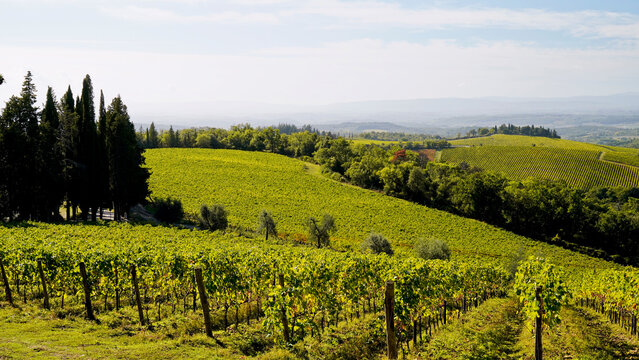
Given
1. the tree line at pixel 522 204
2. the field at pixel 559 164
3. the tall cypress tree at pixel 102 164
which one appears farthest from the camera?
the field at pixel 559 164

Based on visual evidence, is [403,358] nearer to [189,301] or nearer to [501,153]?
[189,301]

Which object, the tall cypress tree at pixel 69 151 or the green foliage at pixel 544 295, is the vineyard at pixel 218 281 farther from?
the tall cypress tree at pixel 69 151

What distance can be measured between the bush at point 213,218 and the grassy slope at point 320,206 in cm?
693

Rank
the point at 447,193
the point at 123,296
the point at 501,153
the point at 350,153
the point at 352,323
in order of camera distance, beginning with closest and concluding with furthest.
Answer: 1. the point at 352,323
2. the point at 123,296
3. the point at 447,193
4. the point at 350,153
5. the point at 501,153

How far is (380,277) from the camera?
17.3 meters

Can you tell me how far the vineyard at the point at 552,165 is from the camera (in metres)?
109

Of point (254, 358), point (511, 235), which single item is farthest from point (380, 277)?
point (511, 235)

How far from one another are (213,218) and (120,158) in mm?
13466

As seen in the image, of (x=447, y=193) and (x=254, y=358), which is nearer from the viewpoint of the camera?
(x=254, y=358)

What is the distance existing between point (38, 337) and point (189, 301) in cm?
646

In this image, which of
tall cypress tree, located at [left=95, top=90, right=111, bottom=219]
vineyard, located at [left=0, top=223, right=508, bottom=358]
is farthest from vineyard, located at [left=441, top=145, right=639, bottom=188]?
vineyard, located at [left=0, top=223, right=508, bottom=358]

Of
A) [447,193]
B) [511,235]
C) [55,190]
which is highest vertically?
[55,190]

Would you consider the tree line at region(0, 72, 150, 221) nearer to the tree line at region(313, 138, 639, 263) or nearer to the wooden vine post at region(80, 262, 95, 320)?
the wooden vine post at region(80, 262, 95, 320)

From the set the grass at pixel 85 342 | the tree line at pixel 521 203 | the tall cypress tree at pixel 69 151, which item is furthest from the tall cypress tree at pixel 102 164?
the tree line at pixel 521 203
